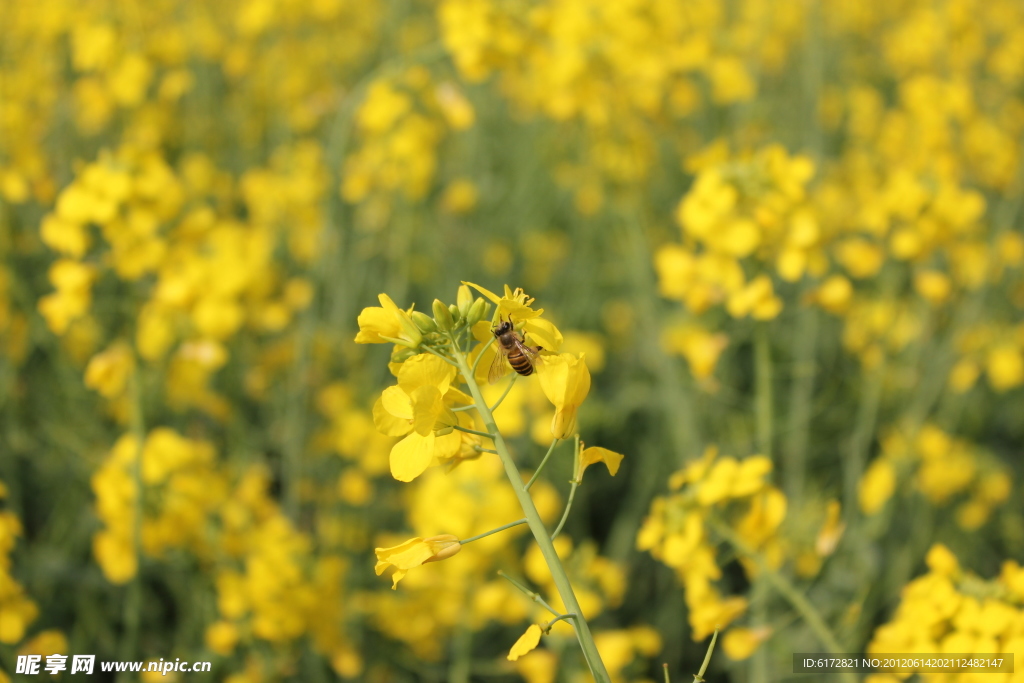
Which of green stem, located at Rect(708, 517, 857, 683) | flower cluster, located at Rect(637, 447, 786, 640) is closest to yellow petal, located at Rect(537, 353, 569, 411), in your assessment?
flower cluster, located at Rect(637, 447, 786, 640)

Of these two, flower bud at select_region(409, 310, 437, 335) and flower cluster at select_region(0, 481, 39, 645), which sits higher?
flower bud at select_region(409, 310, 437, 335)

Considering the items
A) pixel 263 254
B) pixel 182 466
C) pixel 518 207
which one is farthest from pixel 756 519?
pixel 518 207

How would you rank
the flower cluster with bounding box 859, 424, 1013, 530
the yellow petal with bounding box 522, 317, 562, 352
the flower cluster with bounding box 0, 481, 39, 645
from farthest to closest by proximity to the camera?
the flower cluster with bounding box 859, 424, 1013, 530 < the flower cluster with bounding box 0, 481, 39, 645 < the yellow petal with bounding box 522, 317, 562, 352

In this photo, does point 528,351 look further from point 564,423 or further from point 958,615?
point 958,615

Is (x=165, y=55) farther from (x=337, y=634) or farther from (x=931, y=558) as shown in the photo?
(x=931, y=558)

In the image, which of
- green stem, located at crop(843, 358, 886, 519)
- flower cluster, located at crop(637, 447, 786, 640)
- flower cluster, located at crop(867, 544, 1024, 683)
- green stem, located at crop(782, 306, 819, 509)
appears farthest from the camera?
green stem, located at crop(782, 306, 819, 509)

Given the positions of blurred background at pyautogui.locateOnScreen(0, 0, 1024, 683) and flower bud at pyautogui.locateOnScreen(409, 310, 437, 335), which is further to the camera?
blurred background at pyautogui.locateOnScreen(0, 0, 1024, 683)

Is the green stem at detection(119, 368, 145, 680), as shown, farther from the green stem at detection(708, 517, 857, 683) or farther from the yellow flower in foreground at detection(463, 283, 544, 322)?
the green stem at detection(708, 517, 857, 683)
